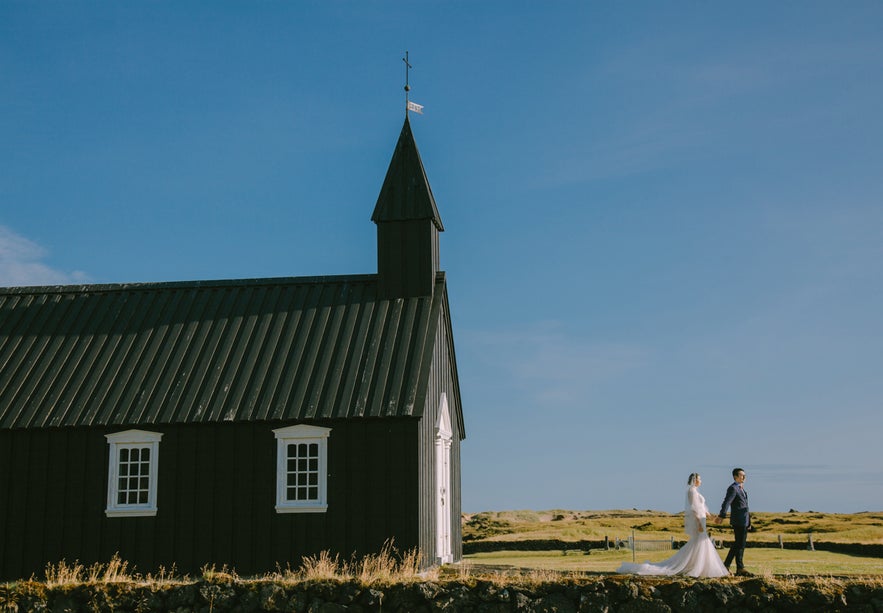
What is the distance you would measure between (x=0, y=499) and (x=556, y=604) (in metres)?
14.5

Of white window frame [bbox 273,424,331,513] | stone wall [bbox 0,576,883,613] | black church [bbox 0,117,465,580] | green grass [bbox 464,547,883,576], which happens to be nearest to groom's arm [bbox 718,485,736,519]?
green grass [bbox 464,547,883,576]

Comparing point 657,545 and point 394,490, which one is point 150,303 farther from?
point 657,545

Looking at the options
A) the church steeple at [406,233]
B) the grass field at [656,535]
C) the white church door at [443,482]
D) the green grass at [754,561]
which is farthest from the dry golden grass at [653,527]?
the church steeple at [406,233]

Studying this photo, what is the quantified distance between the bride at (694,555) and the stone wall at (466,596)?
5.16 ft

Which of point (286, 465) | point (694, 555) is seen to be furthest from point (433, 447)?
point (694, 555)

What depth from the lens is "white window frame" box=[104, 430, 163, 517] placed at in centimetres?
2273

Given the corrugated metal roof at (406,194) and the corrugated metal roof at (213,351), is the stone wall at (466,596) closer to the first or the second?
the corrugated metal roof at (213,351)

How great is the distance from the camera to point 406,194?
2608 cm

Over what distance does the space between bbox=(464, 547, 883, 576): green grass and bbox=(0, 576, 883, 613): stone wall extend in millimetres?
1158

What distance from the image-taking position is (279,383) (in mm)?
23281

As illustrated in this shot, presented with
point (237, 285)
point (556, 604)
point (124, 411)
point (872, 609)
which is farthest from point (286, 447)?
point (872, 609)

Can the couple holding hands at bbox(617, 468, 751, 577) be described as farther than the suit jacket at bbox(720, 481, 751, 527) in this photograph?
No

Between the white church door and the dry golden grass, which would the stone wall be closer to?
the white church door

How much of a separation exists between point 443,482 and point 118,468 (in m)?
8.01
